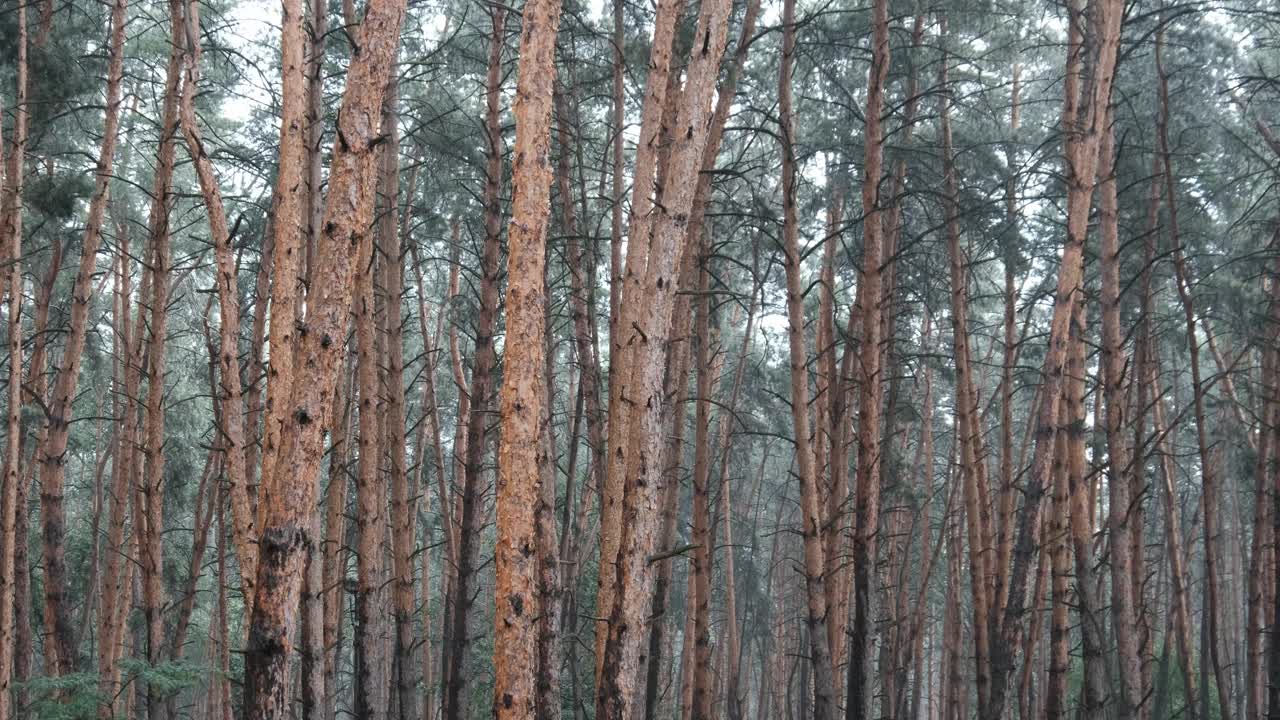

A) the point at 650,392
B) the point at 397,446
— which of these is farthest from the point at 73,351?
the point at 650,392

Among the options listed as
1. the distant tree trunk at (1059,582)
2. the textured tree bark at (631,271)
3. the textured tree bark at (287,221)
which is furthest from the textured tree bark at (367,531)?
the distant tree trunk at (1059,582)

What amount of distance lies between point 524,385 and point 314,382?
4.31ft

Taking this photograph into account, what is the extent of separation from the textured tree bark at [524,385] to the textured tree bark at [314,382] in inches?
34.8

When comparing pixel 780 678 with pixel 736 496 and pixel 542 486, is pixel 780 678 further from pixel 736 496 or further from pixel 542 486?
pixel 542 486

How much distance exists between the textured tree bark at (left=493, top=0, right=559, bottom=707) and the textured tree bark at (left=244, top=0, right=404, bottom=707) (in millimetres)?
885

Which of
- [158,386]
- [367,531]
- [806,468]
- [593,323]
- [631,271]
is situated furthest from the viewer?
[593,323]

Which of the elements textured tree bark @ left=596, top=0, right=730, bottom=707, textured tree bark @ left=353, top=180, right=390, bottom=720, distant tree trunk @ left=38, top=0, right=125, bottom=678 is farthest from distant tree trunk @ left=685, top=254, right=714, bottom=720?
distant tree trunk @ left=38, top=0, right=125, bottom=678

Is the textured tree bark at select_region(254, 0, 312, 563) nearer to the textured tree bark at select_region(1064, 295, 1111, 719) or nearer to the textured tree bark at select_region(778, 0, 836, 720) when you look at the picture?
the textured tree bark at select_region(778, 0, 836, 720)

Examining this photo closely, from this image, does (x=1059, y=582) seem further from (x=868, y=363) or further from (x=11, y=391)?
(x=11, y=391)

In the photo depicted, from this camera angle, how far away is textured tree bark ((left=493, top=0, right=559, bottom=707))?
543 cm

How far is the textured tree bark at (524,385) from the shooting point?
543cm

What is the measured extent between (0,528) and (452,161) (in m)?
8.40

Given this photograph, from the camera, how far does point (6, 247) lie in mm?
8547

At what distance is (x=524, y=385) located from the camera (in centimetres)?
556
